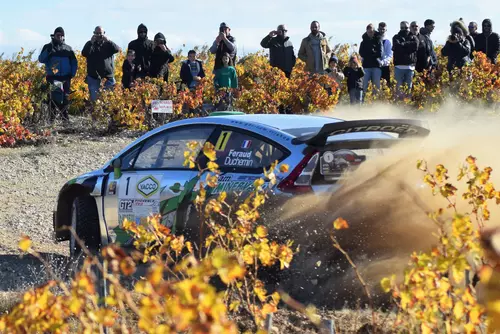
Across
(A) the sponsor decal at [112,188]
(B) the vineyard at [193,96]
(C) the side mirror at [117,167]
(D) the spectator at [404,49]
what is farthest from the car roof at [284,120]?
(D) the spectator at [404,49]

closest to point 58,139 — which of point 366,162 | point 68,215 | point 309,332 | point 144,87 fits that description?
point 144,87

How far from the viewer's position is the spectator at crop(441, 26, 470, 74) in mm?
20938

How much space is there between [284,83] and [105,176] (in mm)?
10165

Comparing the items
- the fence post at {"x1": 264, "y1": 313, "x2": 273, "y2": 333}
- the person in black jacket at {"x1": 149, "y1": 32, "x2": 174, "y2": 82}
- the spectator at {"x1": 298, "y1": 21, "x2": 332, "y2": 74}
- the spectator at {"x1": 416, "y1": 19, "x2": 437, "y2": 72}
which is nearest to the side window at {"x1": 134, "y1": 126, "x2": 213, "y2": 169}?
the fence post at {"x1": 264, "y1": 313, "x2": 273, "y2": 333}

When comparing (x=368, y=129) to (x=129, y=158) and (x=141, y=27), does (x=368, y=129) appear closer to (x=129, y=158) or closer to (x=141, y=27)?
(x=129, y=158)

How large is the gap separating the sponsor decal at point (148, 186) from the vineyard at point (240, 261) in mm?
469

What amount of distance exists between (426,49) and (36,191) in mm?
10397

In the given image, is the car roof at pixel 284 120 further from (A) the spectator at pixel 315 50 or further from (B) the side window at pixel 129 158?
(A) the spectator at pixel 315 50

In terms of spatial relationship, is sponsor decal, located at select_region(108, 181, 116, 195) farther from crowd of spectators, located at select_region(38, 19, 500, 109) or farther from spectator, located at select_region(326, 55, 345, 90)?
spectator, located at select_region(326, 55, 345, 90)

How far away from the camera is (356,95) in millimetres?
20000

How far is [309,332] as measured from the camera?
6.19 metres

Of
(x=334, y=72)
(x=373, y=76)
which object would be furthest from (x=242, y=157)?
(x=334, y=72)

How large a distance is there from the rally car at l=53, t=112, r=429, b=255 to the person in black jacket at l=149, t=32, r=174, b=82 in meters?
9.99

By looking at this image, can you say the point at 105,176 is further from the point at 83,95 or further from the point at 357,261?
the point at 83,95
